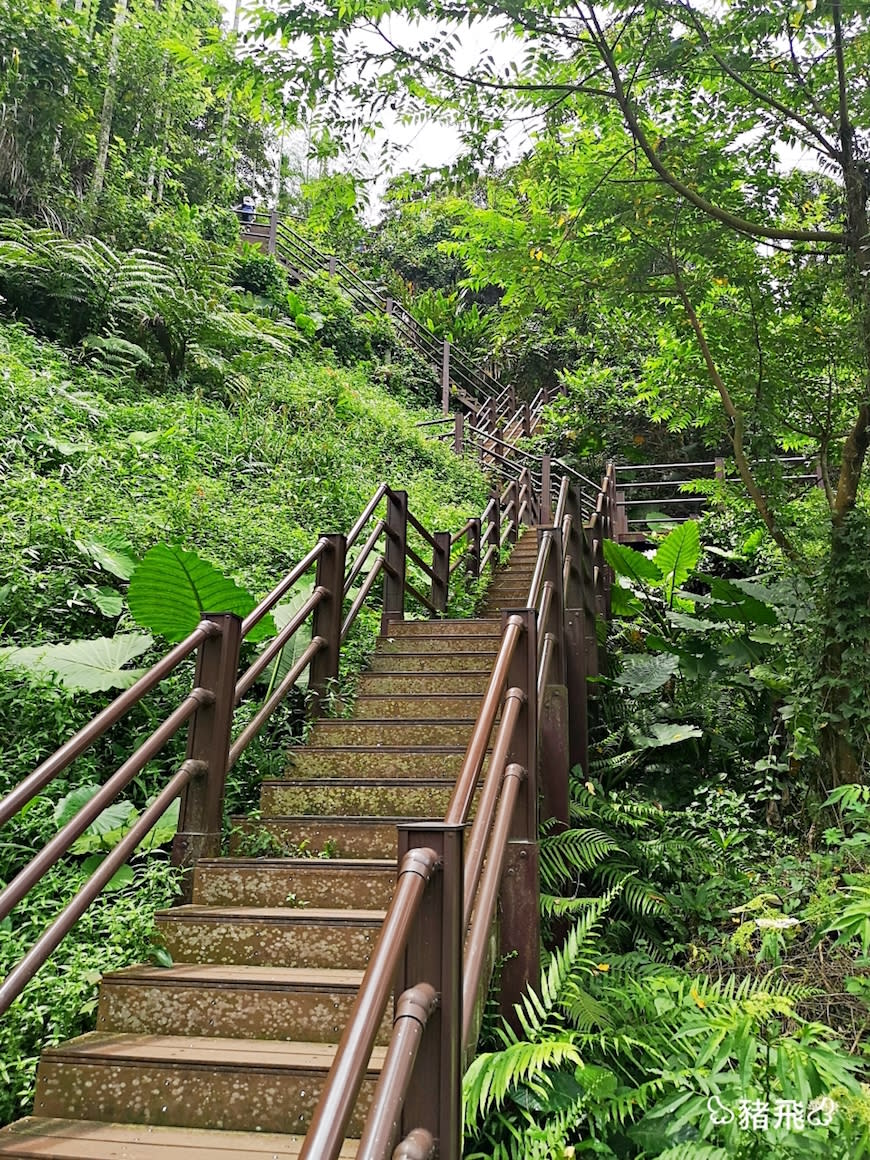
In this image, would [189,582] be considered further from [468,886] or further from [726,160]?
[726,160]

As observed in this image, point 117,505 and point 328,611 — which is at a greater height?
point 117,505

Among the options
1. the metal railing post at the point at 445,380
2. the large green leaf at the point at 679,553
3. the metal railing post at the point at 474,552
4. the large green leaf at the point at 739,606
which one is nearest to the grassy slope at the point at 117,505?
the metal railing post at the point at 474,552

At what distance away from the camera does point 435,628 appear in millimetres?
5738

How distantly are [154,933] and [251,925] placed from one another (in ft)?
1.21

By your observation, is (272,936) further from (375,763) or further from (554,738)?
(554,738)

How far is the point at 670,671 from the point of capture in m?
5.68

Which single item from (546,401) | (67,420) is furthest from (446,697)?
(546,401)

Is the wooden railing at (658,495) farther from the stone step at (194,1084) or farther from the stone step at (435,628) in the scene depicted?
the stone step at (194,1084)

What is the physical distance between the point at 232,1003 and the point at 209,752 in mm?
1020

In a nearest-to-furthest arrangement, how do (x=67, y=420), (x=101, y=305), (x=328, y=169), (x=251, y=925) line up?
(x=251, y=925) < (x=328, y=169) < (x=67, y=420) < (x=101, y=305)

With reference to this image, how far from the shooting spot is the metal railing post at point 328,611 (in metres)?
4.64

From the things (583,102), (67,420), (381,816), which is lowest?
(381,816)

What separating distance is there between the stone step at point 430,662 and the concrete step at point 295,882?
2006 mm

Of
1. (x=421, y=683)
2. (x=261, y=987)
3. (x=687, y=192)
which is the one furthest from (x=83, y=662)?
(x=687, y=192)
